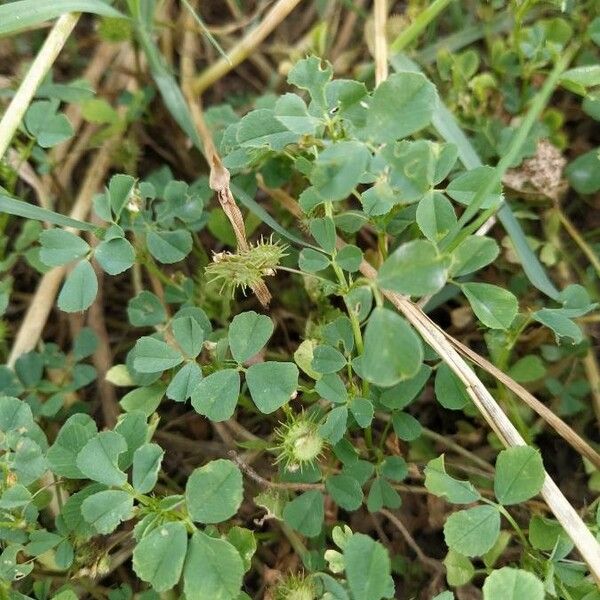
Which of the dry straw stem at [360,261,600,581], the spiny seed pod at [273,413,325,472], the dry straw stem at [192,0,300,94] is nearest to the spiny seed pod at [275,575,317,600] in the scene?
the spiny seed pod at [273,413,325,472]

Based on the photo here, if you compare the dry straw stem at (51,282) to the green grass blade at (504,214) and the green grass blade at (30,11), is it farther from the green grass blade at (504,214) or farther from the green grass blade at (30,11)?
the green grass blade at (504,214)

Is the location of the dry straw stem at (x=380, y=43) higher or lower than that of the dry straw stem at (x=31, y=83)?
higher

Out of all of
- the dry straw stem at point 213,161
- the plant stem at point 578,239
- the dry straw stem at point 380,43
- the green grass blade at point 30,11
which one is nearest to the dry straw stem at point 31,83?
the green grass blade at point 30,11

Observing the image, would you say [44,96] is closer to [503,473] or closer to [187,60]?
[187,60]

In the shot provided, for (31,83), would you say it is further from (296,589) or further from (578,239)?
(578,239)

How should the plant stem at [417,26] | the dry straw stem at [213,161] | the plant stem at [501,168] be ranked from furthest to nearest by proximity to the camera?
the plant stem at [417,26]
the dry straw stem at [213,161]
the plant stem at [501,168]
